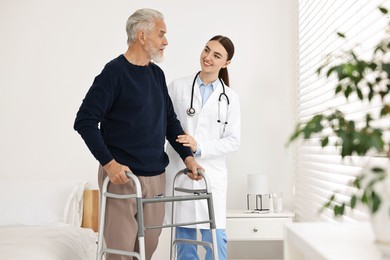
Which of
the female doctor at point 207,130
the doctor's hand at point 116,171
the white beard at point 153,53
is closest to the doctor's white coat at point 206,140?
the female doctor at point 207,130

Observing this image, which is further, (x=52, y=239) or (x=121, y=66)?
(x=52, y=239)

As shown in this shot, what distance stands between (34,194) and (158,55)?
5.05ft

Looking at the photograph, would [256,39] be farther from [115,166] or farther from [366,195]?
[366,195]

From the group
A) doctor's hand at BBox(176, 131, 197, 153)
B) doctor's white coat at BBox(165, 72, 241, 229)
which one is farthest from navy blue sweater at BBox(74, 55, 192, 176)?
doctor's white coat at BBox(165, 72, 241, 229)

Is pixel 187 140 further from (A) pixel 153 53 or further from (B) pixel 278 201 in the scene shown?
(B) pixel 278 201

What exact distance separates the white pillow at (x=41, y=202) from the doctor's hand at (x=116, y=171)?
131 centimetres

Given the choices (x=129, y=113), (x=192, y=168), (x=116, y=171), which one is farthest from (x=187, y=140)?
(x=116, y=171)

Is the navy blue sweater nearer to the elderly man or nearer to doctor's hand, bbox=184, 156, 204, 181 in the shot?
the elderly man

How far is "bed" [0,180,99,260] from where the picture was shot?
3.34 metres

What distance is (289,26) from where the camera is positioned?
440cm

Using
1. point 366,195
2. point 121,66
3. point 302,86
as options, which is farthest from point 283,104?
point 366,195

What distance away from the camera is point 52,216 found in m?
3.90

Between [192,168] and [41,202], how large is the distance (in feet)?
4.44

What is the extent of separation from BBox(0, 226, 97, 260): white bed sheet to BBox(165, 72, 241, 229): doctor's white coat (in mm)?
559
